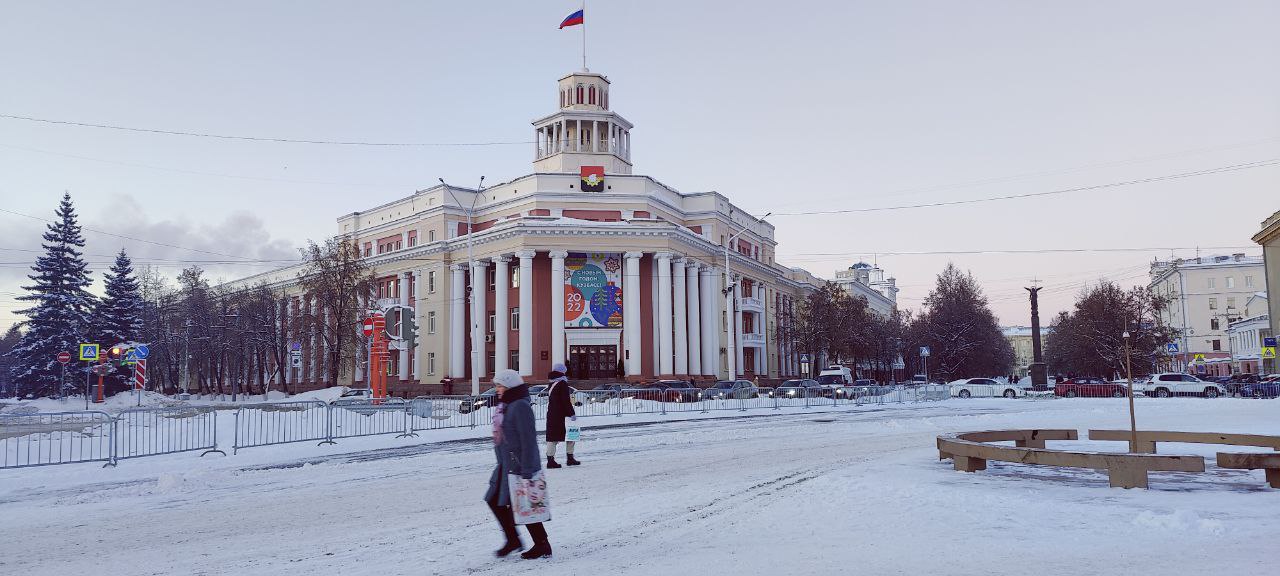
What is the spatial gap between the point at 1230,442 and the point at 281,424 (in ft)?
67.4

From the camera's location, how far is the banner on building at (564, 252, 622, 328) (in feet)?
182

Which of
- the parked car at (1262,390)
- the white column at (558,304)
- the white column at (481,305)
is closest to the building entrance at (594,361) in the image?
the white column at (558,304)

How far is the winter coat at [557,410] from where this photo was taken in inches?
581

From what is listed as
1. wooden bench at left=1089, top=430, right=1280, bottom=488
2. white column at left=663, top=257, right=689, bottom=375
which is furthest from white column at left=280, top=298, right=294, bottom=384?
wooden bench at left=1089, top=430, right=1280, bottom=488

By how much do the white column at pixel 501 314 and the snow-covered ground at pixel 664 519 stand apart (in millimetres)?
40190

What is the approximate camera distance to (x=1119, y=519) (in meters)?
8.05

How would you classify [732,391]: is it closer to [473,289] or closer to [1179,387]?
[473,289]

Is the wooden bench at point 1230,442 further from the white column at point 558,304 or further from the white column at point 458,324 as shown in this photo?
the white column at point 458,324

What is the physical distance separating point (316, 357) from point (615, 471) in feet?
221

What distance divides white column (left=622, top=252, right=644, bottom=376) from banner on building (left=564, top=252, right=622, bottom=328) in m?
0.51

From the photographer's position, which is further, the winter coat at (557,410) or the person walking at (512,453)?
the winter coat at (557,410)

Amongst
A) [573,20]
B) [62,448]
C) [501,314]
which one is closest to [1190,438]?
[62,448]

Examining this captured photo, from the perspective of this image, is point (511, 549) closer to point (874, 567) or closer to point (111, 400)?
point (874, 567)

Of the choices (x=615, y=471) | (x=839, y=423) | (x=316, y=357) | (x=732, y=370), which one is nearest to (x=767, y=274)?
(x=732, y=370)
